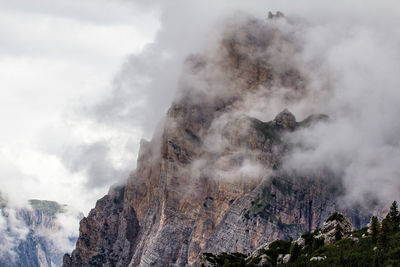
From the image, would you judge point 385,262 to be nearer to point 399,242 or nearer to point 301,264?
point 399,242

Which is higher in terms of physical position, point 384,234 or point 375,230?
point 375,230

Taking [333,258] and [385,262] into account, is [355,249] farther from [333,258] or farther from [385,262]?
[385,262]

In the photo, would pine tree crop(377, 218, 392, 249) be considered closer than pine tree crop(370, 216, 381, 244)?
Yes

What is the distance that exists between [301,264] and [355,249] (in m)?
16.3

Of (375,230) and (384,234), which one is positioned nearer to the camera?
(384,234)

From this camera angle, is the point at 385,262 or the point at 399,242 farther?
the point at 399,242

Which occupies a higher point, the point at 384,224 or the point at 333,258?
the point at 384,224

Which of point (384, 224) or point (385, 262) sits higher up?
point (384, 224)

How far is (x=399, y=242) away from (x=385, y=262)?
1558cm

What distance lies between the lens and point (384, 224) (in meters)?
195

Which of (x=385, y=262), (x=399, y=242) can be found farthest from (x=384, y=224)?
(x=385, y=262)

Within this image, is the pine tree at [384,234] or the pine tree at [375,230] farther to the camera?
the pine tree at [375,230]

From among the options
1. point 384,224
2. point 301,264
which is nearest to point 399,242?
point 384,224

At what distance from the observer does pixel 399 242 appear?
607 ft
